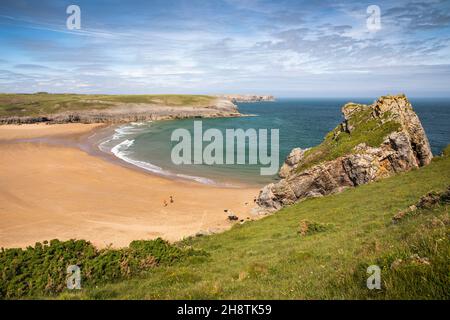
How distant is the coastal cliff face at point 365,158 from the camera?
3294 centimetres

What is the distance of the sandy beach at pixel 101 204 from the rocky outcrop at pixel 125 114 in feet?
289

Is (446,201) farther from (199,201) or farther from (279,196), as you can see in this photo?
(199,201)

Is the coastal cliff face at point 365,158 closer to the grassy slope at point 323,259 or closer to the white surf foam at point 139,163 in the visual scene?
the grassy slope at point 323,259

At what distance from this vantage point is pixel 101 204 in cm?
3988

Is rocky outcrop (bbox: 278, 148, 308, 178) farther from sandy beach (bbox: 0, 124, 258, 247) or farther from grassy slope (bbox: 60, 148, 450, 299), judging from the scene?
grassy slope (bbox: 60, 148, 450, 299)

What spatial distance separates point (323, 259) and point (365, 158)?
23.0 meters

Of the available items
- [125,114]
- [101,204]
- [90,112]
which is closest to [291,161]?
[101,204]

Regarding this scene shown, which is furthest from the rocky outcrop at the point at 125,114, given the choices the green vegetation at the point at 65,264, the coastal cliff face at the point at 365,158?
the green vegetation at the point at 65,264

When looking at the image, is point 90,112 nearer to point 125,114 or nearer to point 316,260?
point 125,114

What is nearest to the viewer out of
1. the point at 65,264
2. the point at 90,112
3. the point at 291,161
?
the point at 65,264

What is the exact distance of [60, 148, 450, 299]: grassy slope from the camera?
7410mm

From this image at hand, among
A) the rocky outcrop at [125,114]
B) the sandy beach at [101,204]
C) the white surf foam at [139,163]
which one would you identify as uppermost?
the rocky outcrop at [125,114]

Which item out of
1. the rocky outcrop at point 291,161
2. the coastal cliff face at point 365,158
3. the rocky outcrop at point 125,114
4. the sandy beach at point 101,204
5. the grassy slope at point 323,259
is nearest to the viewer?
the grassy slope at point 323,259

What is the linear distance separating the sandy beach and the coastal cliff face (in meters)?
5.99
